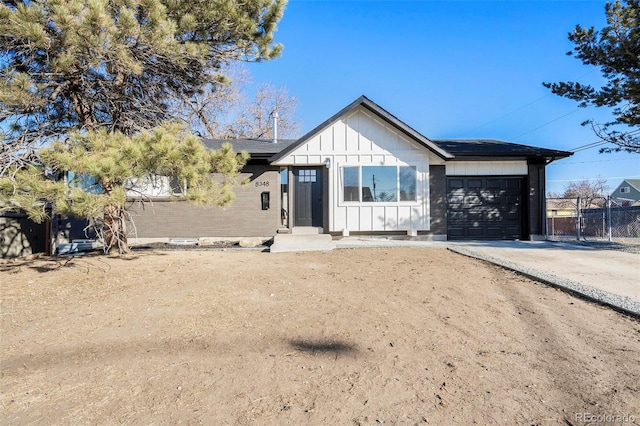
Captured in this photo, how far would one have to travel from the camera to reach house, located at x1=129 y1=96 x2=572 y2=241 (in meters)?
10.8

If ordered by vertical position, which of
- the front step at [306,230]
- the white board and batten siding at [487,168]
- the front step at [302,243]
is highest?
the white board and batten siding at [487,168]

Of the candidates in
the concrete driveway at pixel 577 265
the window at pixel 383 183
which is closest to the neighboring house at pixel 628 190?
the concrete driveway at pixel 577 265

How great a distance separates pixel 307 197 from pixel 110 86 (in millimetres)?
6208

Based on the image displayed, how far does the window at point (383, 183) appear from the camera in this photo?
10.8m

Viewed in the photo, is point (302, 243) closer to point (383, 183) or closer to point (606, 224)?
point (383, 183)

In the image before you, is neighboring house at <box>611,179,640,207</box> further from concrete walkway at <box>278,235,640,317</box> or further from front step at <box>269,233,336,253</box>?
front step at <box>269,233,336,253</box>

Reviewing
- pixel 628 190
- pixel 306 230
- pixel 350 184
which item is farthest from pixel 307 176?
pixel 628 190

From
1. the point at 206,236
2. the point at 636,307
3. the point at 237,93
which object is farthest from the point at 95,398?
the point at 237,93

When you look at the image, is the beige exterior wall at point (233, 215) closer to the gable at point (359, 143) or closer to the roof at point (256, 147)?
the roof at point (256, 147)

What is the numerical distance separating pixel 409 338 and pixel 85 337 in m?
3.27

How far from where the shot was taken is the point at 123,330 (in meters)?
3.63

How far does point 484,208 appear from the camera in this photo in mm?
11547

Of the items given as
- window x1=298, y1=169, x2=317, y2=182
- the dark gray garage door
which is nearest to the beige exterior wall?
window x1=298, y1=169, x2=317, y2=182

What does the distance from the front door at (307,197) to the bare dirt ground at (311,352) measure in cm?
579
